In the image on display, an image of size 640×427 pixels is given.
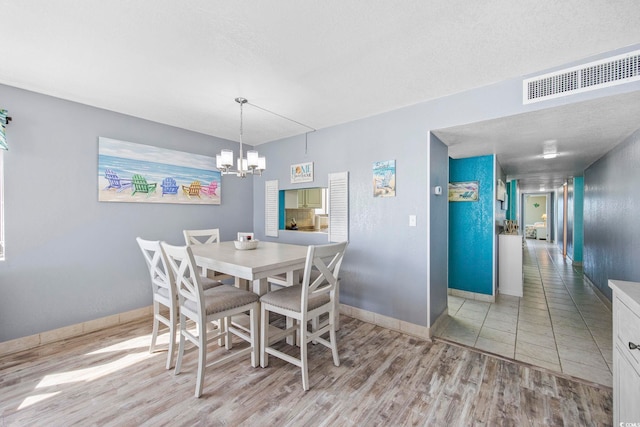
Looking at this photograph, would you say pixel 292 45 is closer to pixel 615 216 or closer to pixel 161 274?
pixel 161 274

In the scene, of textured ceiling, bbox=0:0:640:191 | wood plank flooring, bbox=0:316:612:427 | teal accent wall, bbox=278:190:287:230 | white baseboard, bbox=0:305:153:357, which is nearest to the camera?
textured ceiling, bbox=0:0:640:191

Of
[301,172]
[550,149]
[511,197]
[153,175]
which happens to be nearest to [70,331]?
[153,175]

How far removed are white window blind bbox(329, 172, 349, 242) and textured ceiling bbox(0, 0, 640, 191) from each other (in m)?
0.98

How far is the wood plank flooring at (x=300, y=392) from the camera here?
1.61 meters

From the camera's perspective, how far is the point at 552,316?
3164mm

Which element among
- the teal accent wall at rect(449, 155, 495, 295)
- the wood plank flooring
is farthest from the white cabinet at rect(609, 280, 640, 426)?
the teal accent wall at rect(449, 155, 495, 295)

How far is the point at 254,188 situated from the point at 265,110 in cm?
177

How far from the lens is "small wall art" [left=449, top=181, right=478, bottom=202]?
379 cm

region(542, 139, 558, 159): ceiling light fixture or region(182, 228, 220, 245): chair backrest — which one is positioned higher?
region(542, 139, 558, 159): ceiling light fixture

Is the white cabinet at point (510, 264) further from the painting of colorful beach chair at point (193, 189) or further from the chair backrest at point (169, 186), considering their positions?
the chair backrest at point (169, 186)

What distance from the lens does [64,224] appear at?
2.64 metres

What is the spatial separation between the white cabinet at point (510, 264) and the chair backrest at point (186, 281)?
4.21 meters

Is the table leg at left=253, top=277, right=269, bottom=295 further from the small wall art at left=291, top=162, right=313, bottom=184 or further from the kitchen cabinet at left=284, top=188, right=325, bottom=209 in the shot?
the kitchen cabinet at left=284, top=188, right=325, bottom=209

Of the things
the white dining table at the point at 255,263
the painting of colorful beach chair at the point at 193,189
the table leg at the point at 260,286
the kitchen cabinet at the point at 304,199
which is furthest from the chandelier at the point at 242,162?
the kitchen cabinet at the point at 304,199
